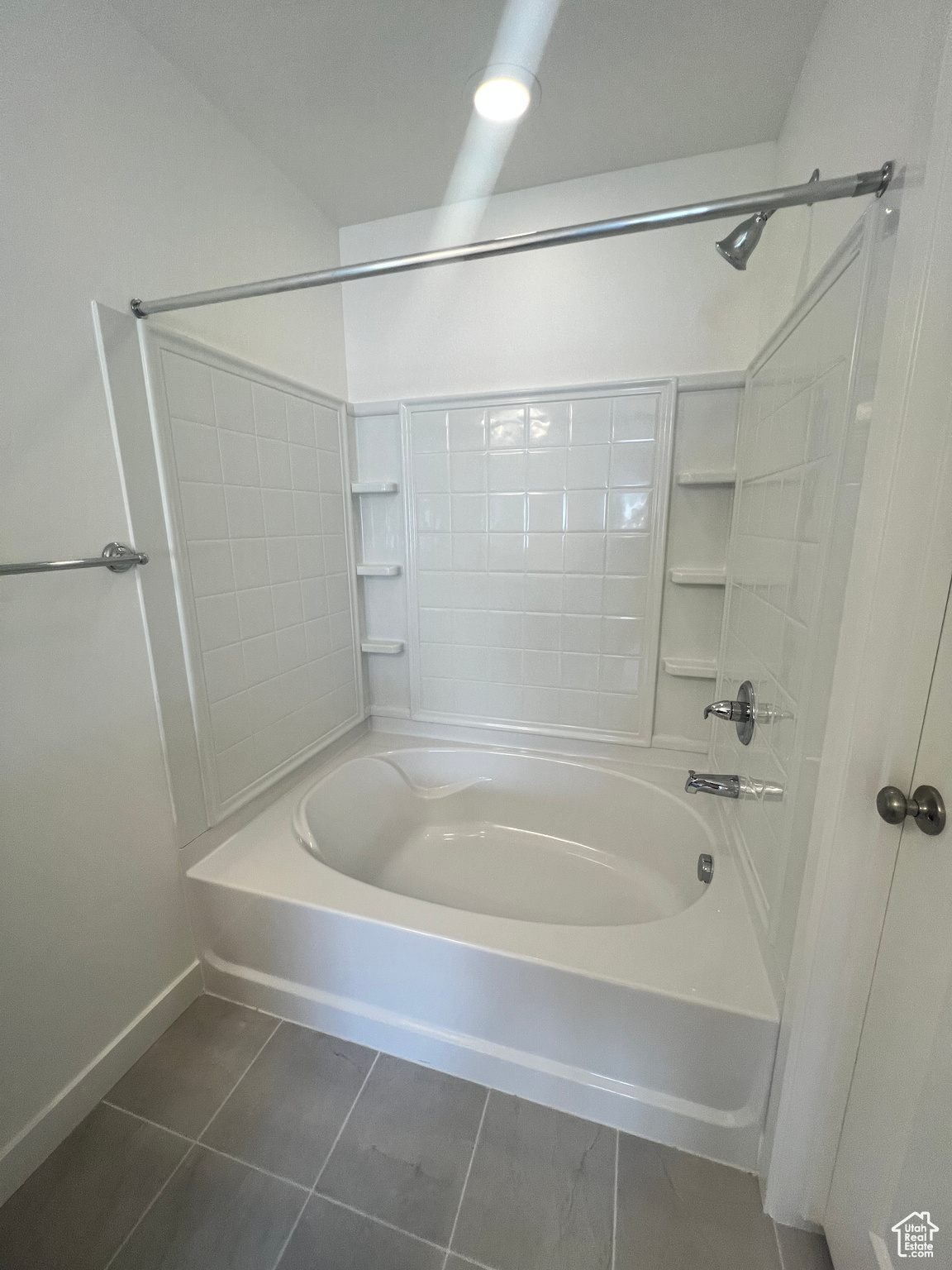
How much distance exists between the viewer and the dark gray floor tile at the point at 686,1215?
88 cm

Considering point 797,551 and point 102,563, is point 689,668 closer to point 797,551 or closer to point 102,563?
point 797,551

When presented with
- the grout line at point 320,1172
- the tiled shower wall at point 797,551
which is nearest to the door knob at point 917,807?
the tiled shower wall at point 797,551

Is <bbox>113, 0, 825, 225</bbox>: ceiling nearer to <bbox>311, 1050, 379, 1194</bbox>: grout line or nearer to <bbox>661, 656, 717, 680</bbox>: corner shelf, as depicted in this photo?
<bbox>661, 656, 717, 680</bbox>: corner shelf

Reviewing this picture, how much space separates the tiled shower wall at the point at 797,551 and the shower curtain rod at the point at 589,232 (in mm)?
82

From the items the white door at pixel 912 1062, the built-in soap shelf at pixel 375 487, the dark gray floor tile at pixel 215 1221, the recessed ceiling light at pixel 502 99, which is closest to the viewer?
the white door at pixel 912 1062

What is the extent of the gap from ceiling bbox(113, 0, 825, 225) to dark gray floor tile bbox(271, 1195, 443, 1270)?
243cm

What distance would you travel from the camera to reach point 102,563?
1.01 meters

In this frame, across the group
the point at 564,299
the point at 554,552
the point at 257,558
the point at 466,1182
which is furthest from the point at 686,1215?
the point at 564,299

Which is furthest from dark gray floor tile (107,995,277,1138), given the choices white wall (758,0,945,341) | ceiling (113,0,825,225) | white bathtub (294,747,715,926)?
ceiling (113,0,825,225)

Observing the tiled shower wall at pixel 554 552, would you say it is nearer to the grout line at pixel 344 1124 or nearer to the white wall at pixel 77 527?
the white wall at pixel 77 527

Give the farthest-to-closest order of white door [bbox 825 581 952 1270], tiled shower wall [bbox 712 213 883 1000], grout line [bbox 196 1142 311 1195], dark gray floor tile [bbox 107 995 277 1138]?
dark gray floor tile [bbox 107 995 277 1138]
grout line [bbox 196 1142 311 1195]
tiled shower wall [bbox 712 213 883 1000]
white door [bbox 825 581 952 1270]

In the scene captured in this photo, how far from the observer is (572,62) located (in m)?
1.16

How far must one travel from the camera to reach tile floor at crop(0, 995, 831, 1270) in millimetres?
889

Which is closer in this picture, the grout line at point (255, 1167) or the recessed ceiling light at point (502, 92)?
the grout line at point (255, 1167)
